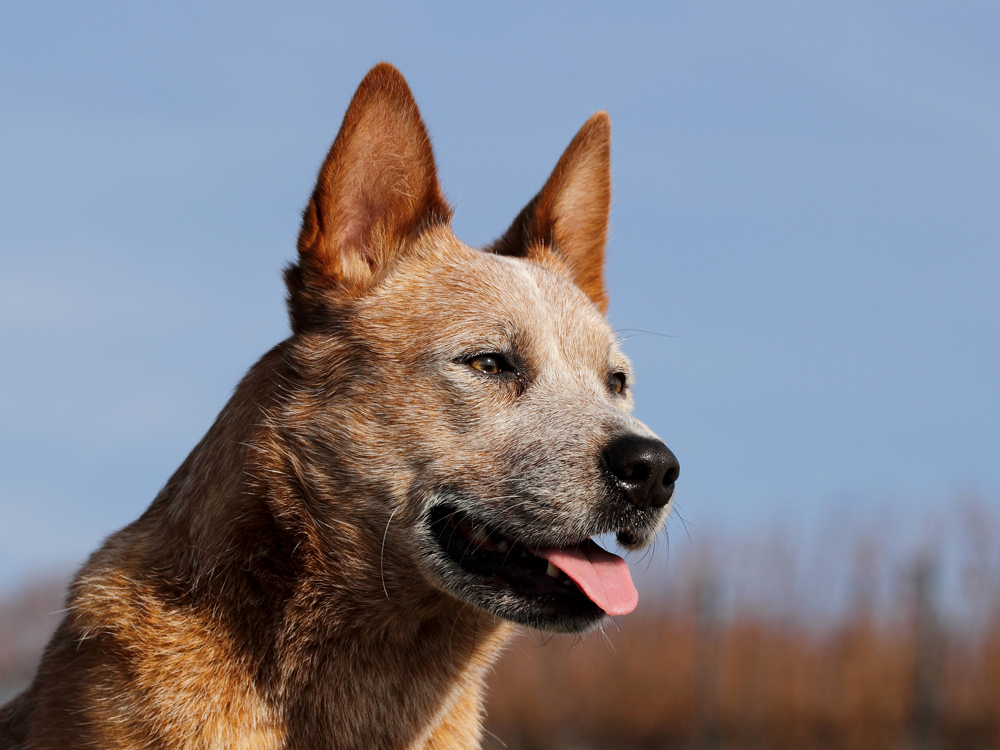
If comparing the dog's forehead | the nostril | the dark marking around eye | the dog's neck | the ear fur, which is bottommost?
the dog's neck

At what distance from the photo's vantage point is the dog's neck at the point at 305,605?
3.40 meters

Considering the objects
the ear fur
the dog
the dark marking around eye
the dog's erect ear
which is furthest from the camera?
the dog's erect ear

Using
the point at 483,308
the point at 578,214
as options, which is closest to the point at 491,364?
the point at 483,308

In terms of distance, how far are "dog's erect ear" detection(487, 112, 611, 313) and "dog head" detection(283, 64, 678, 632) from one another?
0.74m

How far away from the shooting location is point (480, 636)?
3746mm

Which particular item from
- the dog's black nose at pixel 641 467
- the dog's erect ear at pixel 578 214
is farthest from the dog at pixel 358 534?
the dog's erect ear at pixel 578 214

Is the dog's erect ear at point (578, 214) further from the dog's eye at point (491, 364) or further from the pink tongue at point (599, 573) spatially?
the pink tongue at point (599, 573)

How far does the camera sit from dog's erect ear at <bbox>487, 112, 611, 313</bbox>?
15.6 ft

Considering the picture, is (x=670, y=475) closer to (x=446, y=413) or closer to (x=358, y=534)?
(x=446, y=413)

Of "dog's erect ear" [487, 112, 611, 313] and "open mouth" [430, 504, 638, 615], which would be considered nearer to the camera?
"open mouth" [430, 504, 638, 615]

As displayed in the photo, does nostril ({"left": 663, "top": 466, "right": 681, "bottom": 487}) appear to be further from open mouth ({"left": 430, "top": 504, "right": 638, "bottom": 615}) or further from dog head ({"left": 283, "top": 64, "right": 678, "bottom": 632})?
open mouth ({"left": 430, "top": 504, "right": 638, "bottom": 615})

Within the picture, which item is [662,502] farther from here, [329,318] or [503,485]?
[329,318]

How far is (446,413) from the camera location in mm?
3564

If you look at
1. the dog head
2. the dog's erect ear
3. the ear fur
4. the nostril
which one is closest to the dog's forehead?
the dog head
